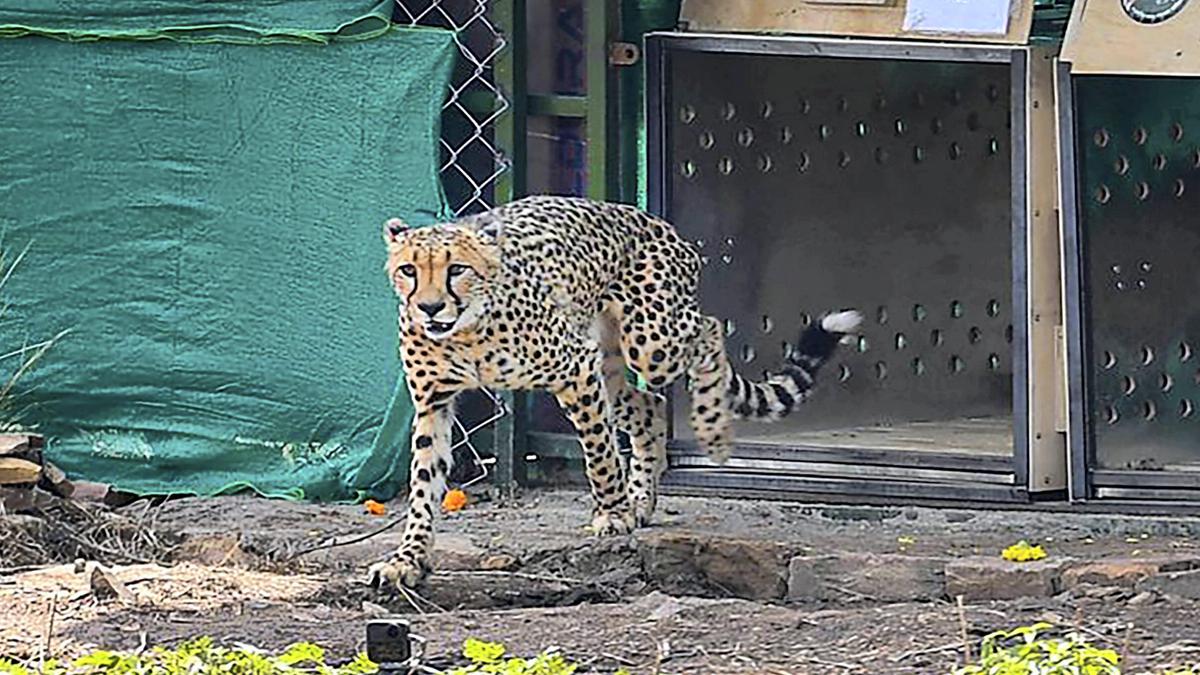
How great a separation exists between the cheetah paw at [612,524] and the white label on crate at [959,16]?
160 centimetres

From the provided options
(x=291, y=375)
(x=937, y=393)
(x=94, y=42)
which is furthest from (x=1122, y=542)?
(x=94, y=42)

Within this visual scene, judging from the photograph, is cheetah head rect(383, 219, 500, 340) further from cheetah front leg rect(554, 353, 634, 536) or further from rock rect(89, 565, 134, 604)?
rock rect(89, 565, 134, 604)

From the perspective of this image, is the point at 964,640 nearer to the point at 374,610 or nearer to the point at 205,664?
the point at 205,664

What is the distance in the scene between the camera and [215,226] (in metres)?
7.89

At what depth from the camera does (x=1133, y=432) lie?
7242 millimetres

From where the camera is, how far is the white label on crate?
6.84 metres

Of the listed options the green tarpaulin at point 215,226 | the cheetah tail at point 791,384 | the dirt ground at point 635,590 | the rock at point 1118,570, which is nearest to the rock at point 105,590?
the dirt ground at point 635,590

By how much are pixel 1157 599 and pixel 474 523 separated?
2464 mm

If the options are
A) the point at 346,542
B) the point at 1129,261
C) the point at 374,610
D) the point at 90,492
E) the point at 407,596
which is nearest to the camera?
the point at 374,610

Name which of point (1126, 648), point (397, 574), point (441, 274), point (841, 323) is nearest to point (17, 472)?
point (397, 574)

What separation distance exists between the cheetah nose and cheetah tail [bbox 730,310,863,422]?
1.24 m

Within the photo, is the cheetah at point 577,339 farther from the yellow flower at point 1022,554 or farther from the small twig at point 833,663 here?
the small twig at point 833,663

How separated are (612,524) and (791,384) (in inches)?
29.1

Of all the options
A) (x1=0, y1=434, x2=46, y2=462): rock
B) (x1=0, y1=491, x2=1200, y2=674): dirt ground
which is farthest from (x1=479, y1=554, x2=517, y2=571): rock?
→ (x1=0, y1=434, x2=46, y2=462): rock
